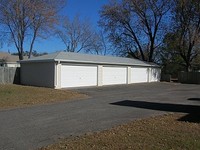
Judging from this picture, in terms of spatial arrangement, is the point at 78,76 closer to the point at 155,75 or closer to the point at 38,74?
the point at 38,74

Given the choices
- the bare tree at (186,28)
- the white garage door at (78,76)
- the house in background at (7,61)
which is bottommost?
the white garage door at (78,76)

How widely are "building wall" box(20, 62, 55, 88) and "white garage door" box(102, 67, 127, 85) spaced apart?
613 cm

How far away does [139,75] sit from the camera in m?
35.0

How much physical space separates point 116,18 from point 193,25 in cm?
1192

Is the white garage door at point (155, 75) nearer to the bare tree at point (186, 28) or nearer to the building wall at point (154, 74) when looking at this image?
the building wall at point (154, 74)

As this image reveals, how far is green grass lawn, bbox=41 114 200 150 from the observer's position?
6.57 metres

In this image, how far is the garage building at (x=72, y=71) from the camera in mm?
23984

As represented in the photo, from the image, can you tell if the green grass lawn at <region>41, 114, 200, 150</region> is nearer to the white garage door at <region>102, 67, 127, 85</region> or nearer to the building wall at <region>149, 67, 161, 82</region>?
the white garage door at <region>102, 67, 127, 85</region>

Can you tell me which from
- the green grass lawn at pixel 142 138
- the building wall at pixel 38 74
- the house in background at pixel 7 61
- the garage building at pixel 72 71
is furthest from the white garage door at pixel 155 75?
the green grass lawn at pixel 142 138

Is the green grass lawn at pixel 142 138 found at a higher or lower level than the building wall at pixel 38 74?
lower

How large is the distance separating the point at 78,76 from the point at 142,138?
18.4 metres

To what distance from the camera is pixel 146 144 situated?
6773mm

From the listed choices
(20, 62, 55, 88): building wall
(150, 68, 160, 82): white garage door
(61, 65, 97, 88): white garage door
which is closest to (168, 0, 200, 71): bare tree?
(150, 68, 160, 82): white garage door

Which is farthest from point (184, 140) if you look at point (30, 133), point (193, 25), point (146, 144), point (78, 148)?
point (193, 25)
